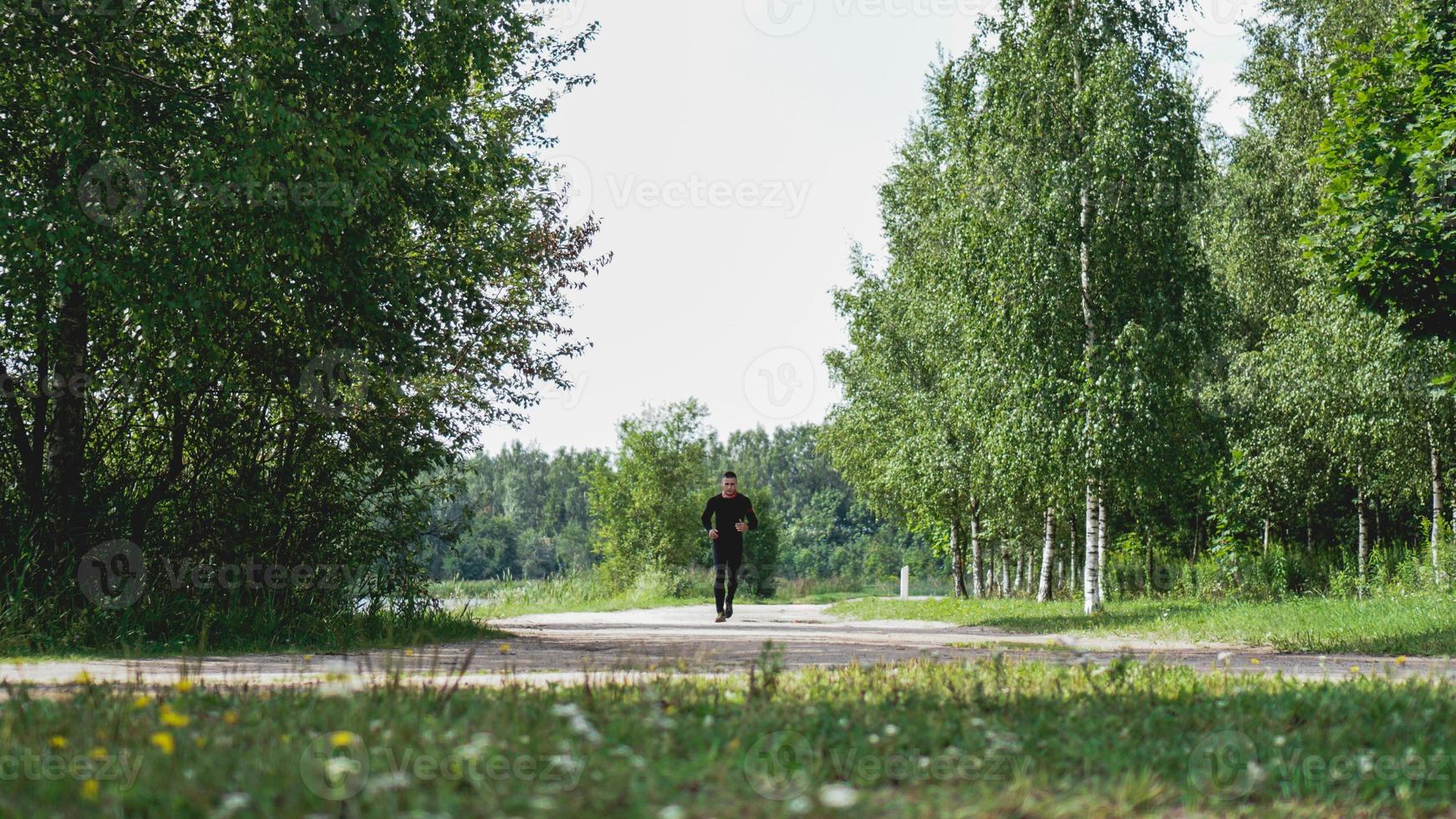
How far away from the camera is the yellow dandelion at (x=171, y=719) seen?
148 inches

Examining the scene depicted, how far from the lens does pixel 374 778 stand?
3045mm

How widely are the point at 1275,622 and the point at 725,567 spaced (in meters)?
6.78

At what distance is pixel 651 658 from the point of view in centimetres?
817

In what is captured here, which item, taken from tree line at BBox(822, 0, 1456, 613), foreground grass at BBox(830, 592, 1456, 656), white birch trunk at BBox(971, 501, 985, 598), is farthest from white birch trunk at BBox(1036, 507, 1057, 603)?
white birch trunk at BBox(971, 501, 985, 598)

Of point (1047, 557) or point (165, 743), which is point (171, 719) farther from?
point (1047, 557)

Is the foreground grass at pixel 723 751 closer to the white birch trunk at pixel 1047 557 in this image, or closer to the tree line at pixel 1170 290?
the tree line at pixel 1170 290

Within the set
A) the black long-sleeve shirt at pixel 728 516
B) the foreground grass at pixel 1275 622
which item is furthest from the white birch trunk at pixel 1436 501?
the black long-sleeve shirt at pixel 728 516

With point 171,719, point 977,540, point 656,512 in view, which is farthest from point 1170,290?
point 656,512

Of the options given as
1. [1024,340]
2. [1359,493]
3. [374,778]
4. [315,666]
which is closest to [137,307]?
[315,666]

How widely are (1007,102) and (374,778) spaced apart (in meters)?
18.8

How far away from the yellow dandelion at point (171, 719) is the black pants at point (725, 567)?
9.72m

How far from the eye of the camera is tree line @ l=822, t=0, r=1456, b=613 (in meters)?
13.9

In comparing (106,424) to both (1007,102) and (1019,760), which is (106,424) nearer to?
(1019,760)

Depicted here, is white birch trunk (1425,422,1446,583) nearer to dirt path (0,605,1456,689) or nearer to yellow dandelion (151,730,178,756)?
dirt path (0,605,1456,689)
